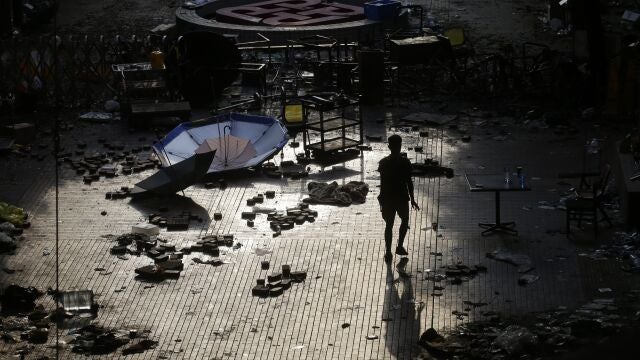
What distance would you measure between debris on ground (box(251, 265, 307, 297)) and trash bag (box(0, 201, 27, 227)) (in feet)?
13.8

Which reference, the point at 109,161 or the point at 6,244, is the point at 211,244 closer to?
the point at 6,244

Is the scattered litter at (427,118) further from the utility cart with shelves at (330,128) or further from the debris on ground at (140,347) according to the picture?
the debris on ground at (140,347)

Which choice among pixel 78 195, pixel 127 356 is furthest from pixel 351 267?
pixel 78 195

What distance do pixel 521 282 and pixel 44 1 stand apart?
2278 centimetres

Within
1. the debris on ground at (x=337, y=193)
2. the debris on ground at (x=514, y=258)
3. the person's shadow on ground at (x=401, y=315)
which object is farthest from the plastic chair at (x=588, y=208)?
the debris on ground at (x=337, y=193)

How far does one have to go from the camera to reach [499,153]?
58.3 feet

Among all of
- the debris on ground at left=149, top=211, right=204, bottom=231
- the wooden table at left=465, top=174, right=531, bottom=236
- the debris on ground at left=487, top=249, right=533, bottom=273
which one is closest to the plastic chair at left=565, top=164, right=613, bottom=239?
the wooden table at left=465, top=174, right=531, bottom=236

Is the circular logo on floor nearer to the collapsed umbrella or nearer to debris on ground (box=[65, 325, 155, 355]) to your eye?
the collapsed umbrella

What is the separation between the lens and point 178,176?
1537cm

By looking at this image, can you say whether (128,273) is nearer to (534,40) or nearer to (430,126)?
(430,126)

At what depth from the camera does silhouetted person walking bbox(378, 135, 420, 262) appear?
1223 centimetres

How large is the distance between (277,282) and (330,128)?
6.32m

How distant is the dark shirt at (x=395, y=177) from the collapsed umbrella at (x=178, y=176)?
3816mm

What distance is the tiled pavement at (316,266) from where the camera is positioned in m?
10.6
